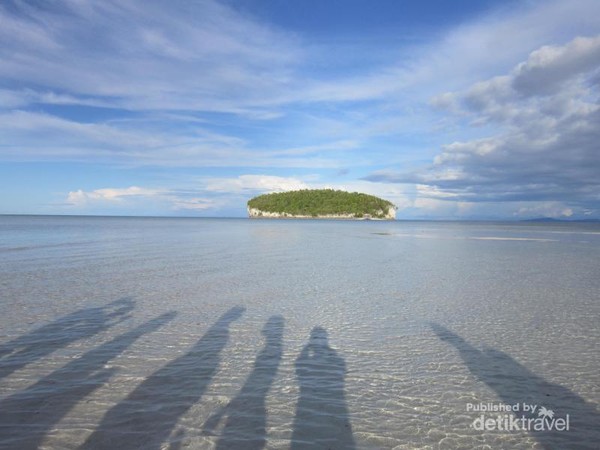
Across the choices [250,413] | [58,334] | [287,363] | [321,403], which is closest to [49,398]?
[250,413]

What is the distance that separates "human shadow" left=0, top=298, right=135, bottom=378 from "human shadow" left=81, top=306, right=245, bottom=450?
314 centimetres

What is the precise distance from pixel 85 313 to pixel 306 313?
734 centimetres

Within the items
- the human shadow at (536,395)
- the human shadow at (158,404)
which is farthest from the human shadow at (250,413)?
the human shadow at (536,395)

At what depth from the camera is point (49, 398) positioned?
7.22 metres

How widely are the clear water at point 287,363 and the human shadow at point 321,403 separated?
0.10 feet

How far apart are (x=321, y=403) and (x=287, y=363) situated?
83.0 inches

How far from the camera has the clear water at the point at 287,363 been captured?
20.7ft

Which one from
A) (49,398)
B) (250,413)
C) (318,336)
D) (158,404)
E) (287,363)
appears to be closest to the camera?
(250,413)

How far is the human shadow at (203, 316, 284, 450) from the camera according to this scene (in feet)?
19.7

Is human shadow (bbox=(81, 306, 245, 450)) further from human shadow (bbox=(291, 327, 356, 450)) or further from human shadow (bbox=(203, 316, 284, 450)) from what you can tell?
human shadow (bbox=(291, 327, 356, 450))

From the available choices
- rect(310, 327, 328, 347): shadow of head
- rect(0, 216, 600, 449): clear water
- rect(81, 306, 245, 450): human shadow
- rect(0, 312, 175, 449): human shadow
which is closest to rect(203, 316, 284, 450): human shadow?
rect(0, 216, 600, 449): clear water

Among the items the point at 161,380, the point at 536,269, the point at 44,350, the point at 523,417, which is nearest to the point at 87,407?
the point at 161,380

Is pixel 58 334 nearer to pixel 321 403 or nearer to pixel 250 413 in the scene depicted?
pixel 250 413

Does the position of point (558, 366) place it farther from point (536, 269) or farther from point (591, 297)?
point (536, 269)
